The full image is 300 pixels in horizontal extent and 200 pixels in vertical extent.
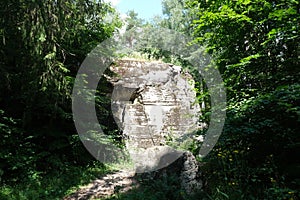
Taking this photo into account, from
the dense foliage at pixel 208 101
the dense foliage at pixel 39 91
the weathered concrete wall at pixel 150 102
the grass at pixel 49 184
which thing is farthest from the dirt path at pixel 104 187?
the weathered concrete wall at pixel 150 102

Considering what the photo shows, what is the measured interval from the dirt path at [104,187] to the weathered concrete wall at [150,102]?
2.97m

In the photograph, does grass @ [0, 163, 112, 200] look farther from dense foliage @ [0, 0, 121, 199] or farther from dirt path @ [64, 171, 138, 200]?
dirt path @ [64, 171, 138, 200]

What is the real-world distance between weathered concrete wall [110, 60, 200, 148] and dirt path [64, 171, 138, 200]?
2970 millimetres

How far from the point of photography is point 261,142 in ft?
12.3

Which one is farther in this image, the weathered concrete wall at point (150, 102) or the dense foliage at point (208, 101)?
the weathered concrete wall at point (150, 102)

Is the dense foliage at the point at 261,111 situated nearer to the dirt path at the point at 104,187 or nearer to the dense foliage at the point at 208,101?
the dense foliage at the point at 208,101

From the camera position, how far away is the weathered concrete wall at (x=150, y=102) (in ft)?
28.8

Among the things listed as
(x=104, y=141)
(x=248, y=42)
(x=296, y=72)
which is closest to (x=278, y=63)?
(x=296, y=72)

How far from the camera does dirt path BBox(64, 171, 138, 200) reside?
4.54 metres

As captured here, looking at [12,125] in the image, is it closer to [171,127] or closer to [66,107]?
[66,107]

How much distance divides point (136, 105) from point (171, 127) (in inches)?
60.5

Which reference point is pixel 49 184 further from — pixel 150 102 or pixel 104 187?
Result: pixel 150 102

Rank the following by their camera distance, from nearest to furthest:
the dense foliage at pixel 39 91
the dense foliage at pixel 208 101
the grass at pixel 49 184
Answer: the dense foliage at pixel 208 101 < the grass at pixel 49 184 < the dense foliage at pixel 39 91

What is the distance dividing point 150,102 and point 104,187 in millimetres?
4648
